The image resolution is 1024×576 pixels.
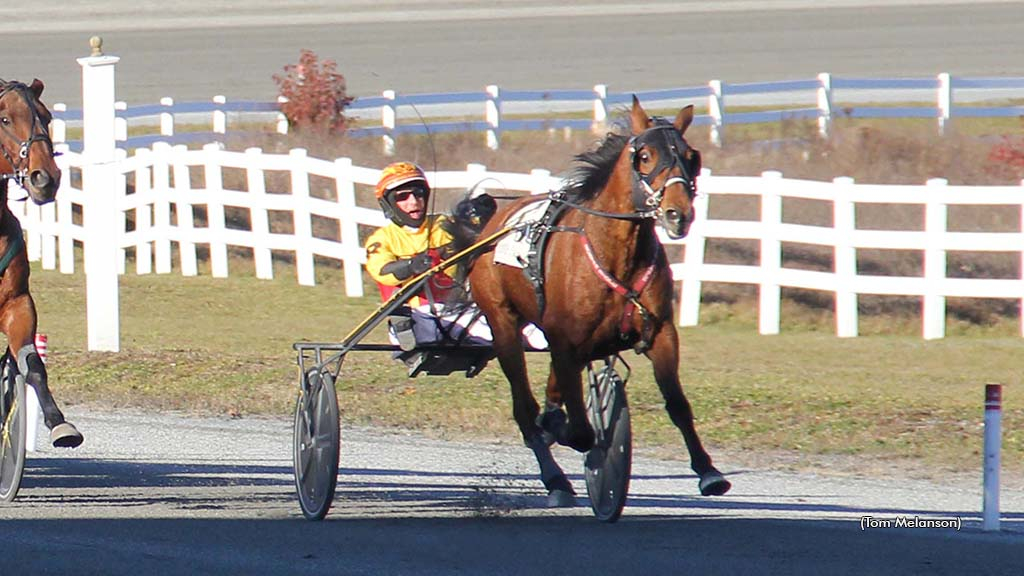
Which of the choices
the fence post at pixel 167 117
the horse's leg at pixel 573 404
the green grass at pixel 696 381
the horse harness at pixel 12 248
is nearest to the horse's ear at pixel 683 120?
the horse's leg at pixel 573 404

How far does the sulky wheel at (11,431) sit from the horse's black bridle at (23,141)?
1.00 m

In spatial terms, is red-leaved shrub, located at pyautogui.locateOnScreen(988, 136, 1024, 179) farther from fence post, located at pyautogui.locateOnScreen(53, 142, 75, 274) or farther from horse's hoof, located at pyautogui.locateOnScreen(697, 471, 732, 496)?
horse's hoof, located at pyautogui.locateOnScreen(697, 471, 732, 496)

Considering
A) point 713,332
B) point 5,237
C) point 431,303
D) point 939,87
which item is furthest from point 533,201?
point 939,87

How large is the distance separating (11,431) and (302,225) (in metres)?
11.1

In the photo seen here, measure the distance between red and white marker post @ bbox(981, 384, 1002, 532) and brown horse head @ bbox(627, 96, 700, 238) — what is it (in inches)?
64.8

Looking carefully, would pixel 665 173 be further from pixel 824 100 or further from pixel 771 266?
pixel 824 100

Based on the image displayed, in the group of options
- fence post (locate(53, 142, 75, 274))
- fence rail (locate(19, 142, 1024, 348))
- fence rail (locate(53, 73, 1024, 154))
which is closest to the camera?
fence rail (locate(19, 142, 1024, 348))

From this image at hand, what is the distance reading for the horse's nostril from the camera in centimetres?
813

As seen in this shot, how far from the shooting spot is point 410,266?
917 cm

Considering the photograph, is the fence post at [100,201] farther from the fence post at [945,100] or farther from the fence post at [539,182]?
the fence post at [945,100]

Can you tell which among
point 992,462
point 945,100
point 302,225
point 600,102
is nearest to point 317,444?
point 992,462

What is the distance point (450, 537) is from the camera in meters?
8.09

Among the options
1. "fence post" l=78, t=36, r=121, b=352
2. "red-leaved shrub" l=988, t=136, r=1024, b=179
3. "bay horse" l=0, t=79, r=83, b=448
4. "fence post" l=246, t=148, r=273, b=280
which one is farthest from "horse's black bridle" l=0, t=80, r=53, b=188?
"red-leaved shrub" l=988, t=136, r=1024, b=179

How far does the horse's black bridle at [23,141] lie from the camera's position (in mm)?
8297
